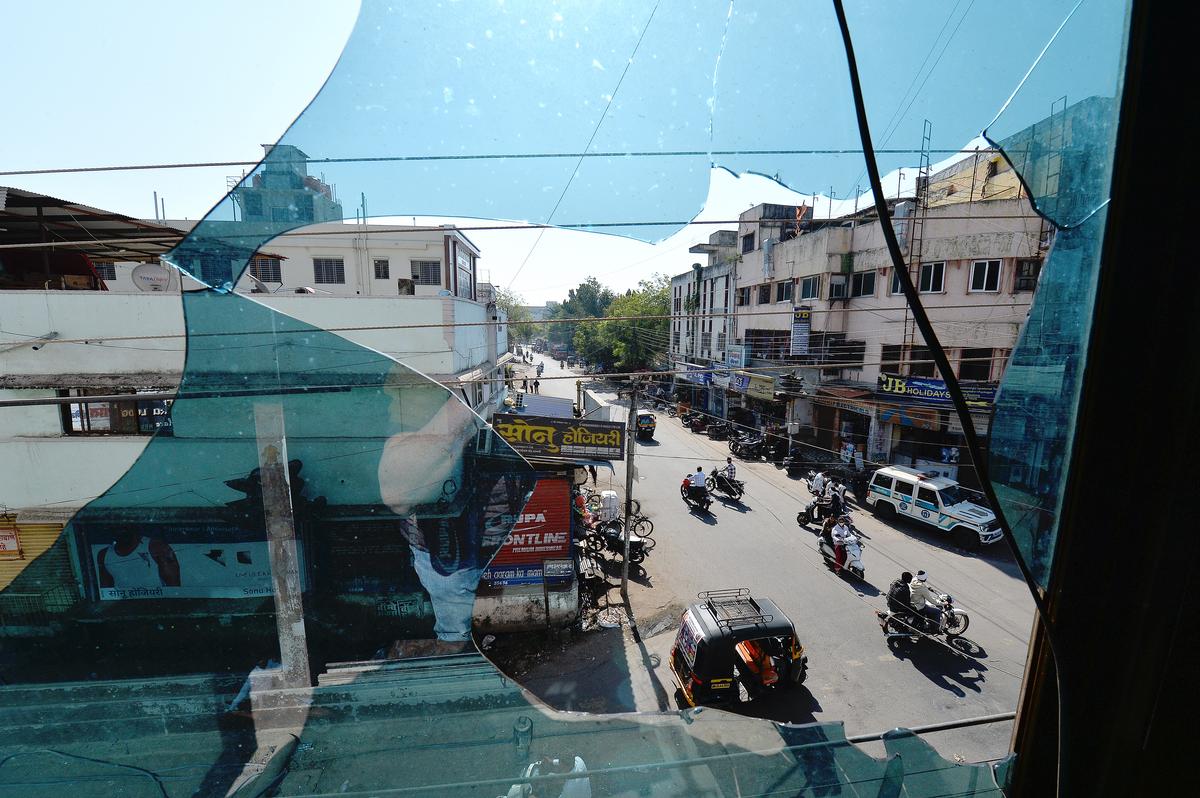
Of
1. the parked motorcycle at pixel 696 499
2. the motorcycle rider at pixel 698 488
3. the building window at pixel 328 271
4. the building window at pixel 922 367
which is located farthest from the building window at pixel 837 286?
the building window at pixel 328 271

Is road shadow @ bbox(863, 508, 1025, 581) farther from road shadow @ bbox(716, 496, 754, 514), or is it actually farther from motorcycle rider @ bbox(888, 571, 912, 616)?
motorcycle rider @ bbox(888, 571, 912, 616)

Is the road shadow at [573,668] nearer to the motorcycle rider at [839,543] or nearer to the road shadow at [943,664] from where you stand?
the road shadow at [943,664]

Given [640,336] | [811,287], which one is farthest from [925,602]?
[640,336]

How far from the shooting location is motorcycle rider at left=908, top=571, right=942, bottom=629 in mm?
6586

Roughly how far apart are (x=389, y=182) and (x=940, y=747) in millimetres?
6574

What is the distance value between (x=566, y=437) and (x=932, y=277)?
1021 centimetres

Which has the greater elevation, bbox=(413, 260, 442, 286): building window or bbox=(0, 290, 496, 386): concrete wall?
bbox=(413, 260, 442, 286): building window

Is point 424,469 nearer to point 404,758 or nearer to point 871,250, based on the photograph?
point 404,758

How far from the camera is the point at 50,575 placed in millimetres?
1905

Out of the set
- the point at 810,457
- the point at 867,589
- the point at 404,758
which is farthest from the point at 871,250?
the point at 404,758

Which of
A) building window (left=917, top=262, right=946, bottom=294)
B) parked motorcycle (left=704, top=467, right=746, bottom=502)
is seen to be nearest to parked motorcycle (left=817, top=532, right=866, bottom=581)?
parked motorcycle (left=704, top=467, right=746, bottom=502)

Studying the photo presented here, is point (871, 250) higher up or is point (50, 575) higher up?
point (871, 250)

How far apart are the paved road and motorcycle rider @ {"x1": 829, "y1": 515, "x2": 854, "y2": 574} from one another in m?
0.28

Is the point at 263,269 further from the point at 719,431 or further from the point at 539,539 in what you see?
the point at 719,431
